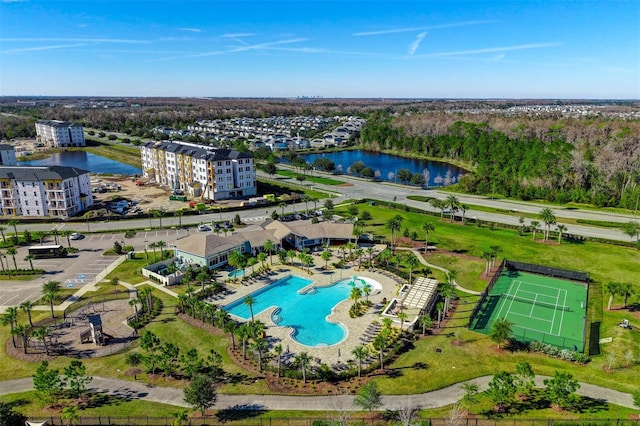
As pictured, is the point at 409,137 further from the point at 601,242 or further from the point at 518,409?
the point at 518,409

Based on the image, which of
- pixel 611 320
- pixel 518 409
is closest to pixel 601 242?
pixel 611 320

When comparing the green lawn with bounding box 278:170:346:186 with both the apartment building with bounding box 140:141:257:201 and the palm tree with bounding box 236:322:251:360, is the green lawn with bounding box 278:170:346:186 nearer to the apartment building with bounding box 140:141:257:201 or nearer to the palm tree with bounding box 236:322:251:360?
the apartment building with bounding box 140:141:257:201

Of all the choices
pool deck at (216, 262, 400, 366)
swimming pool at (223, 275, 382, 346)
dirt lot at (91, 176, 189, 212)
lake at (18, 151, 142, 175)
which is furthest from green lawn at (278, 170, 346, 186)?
swimming pool at (223, 275, 382, 346)

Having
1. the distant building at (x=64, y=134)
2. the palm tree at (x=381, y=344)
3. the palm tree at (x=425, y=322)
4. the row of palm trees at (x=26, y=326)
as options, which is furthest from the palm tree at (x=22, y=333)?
the distant building at (x=64, y=134)

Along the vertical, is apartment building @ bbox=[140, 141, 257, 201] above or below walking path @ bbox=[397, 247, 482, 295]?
above

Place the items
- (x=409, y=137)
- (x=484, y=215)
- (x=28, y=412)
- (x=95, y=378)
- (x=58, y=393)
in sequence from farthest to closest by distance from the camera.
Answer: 1. (x=409, y=137)
2. (x=484, y=215)
3. (x=95, y=378)
4. (x=58, y=393)
5. (x=28, y=412)

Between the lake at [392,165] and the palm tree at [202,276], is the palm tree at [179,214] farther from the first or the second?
the lake at [392,165]
